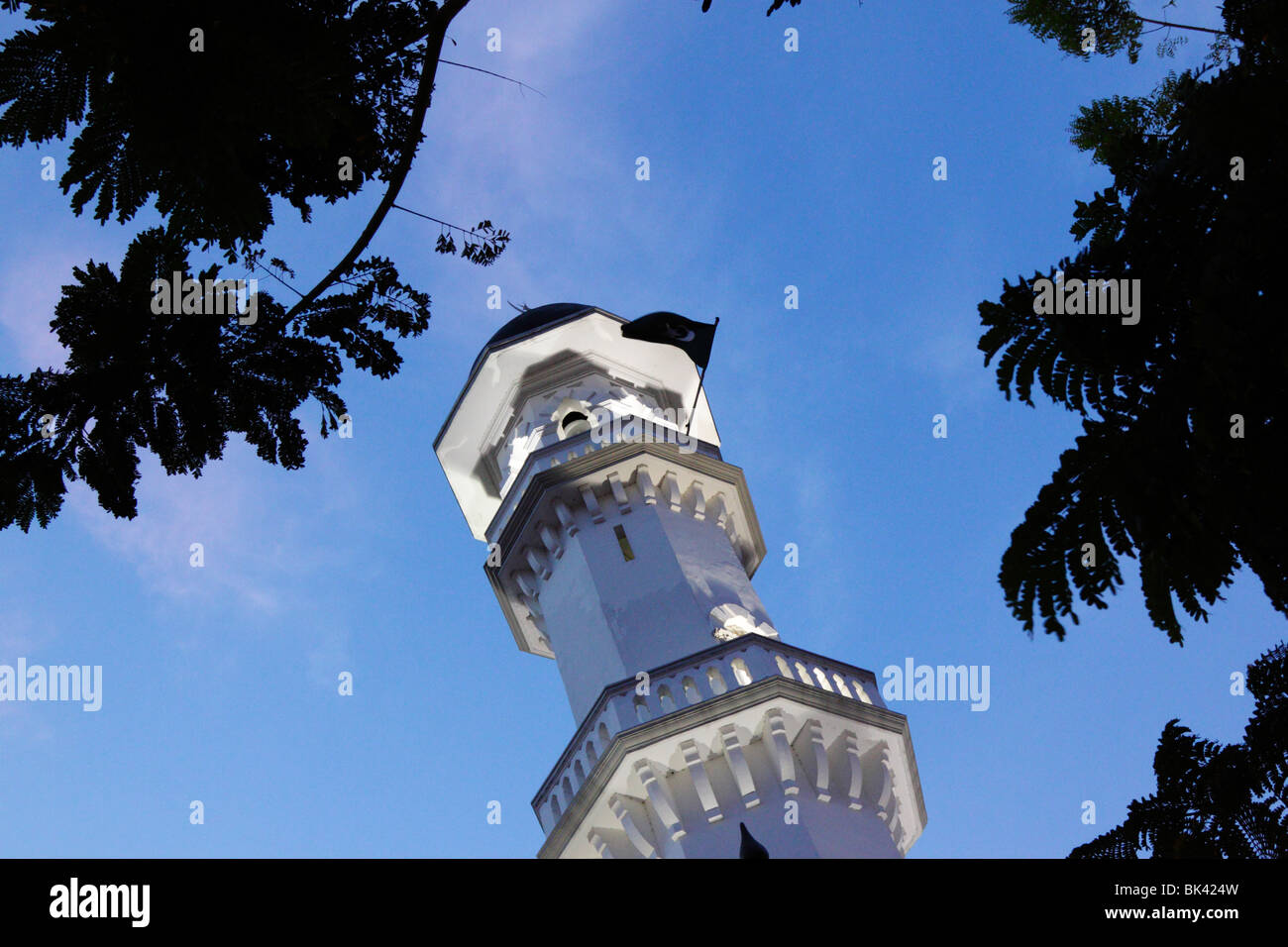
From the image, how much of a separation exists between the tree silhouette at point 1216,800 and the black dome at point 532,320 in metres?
27.9

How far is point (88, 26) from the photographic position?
6.66m

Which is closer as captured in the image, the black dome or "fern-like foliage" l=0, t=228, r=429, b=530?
"fern-like foliage" l=0, t=228, r=429, b=530

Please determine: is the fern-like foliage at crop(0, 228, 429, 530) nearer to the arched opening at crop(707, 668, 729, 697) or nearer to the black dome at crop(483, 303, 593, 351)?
the arched opening at crop(707, 668, 729, 697)

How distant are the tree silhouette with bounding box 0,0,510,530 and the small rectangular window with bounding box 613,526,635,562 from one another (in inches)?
752

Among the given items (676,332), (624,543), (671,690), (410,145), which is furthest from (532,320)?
(410,145)

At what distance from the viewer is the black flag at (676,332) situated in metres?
30.8

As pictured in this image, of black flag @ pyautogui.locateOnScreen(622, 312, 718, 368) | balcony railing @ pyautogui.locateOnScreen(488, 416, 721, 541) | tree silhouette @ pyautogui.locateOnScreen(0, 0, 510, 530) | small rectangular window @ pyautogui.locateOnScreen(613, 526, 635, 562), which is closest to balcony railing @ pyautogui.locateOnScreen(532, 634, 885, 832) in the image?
small rectangular window @ pyautogui.locateOnScreen(613, 526, 635, 562)

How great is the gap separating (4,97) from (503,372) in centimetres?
2622

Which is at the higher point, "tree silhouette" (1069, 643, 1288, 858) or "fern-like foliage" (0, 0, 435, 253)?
"fern-like foliage" (0, 0, 435, 253)

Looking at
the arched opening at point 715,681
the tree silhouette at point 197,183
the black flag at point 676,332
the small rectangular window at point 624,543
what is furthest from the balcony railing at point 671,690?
the tree silhouette at point 197,183

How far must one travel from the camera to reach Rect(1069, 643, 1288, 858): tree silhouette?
5422 mm

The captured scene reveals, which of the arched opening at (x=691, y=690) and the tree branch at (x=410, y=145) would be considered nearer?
the tree branch at (x=410, y=145)

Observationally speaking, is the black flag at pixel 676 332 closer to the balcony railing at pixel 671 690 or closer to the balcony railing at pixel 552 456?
the balcony railing at pixel 552 456
